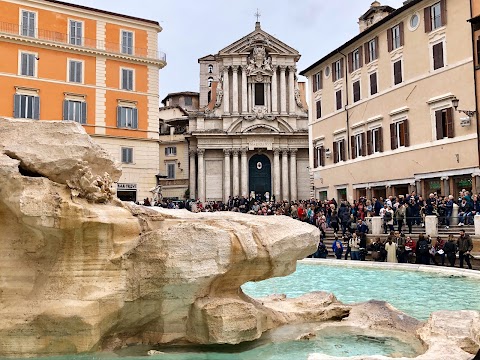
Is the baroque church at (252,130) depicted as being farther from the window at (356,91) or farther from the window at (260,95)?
the window at (356,91)

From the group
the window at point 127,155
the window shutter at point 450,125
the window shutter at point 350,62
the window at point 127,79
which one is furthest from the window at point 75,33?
the window shutter at point 450,125

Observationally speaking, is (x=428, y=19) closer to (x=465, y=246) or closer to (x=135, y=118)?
(x=465, y=246)

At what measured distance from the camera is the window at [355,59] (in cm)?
3203

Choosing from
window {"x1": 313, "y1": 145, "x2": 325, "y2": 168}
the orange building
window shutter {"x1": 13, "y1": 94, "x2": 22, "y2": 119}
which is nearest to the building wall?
window {"x1": 313, "y1": 145, "x2": 325, "y2": 168}

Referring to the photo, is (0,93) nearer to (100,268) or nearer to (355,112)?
(355,112)

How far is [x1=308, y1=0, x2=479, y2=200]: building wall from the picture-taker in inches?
929

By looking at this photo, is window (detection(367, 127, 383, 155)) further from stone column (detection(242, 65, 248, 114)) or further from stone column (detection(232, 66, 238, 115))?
stone column (detection(232, 66, 238, 115))

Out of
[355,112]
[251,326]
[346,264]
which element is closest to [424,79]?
[355,112]

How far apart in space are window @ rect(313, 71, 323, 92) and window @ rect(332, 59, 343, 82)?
1.88 m

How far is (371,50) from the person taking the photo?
30.9 meters

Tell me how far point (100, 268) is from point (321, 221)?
16954mm

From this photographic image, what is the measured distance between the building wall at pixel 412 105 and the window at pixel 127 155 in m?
13.8

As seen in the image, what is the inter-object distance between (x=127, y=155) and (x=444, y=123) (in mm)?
20158

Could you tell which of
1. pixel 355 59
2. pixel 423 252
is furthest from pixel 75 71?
pixel 423 252
